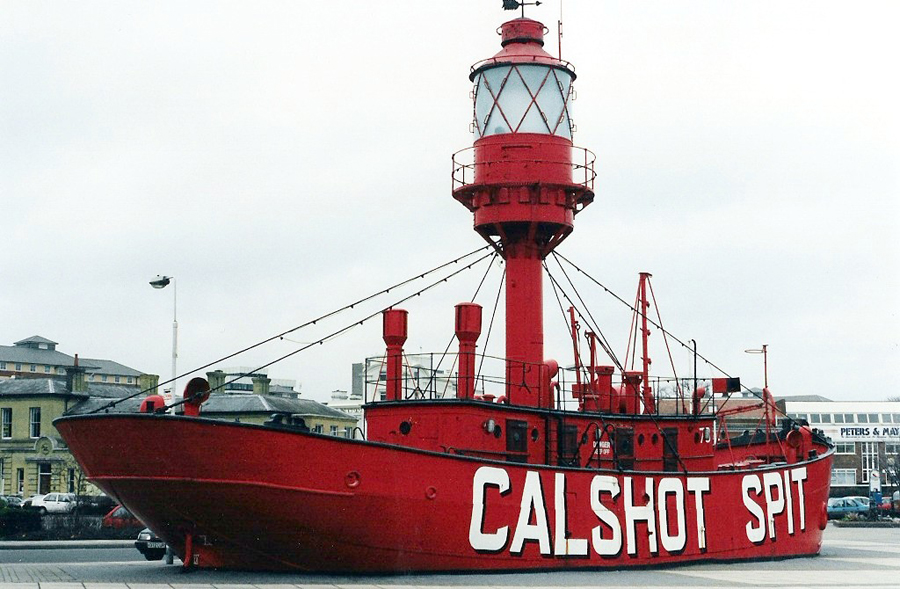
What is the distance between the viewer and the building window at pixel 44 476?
61.5 metres

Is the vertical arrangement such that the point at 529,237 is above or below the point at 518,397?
above

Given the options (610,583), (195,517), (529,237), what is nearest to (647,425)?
(529,237)

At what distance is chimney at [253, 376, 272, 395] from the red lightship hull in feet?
150

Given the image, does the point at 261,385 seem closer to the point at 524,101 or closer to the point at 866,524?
the point at 866,524

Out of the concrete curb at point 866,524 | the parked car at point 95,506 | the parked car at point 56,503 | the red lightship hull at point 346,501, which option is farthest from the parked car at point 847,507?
the red lightship hull at point 346,501

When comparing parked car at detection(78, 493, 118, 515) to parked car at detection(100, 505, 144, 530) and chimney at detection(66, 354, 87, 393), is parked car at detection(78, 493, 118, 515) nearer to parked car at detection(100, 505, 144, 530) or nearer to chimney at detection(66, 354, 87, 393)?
parked car at detection(100, 505, 144, 530)

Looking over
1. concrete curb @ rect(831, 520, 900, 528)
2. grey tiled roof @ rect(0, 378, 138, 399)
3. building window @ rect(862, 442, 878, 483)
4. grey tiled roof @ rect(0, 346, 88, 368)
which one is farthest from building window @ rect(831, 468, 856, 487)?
grey tiled roof @ rect(0, 346, 88, 368)

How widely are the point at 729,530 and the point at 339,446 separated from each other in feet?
33.5

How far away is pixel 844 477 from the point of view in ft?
289

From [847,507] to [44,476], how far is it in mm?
42203

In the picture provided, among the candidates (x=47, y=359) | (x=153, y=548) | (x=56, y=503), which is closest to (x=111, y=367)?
(x=47, y=359)

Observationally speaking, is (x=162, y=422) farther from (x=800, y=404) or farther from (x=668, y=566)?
(x=800, y=404)

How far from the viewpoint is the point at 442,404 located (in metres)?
21.3

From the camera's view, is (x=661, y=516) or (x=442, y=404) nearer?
(x=442, y=404)
